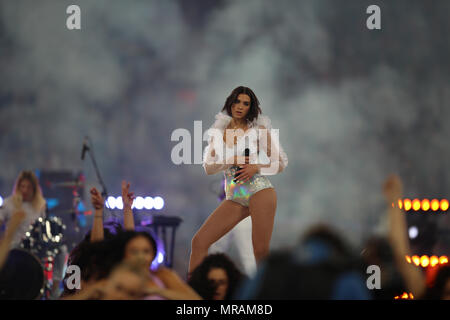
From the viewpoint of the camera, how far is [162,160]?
26.2 feet

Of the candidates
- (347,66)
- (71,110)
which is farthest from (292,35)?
(71,110)

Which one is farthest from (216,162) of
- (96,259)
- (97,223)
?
(96,259)

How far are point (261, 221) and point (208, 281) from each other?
1175mm

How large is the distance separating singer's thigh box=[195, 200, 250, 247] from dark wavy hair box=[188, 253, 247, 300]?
3.19ft

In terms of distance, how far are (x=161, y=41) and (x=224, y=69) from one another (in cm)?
99

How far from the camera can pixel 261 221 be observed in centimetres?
372

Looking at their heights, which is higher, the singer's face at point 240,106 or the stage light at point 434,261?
the singer's face at point 240,106

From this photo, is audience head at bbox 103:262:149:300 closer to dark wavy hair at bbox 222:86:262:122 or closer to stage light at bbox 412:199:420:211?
dark wavy hair at bbox 222:86:262:122

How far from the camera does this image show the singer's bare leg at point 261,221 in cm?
371

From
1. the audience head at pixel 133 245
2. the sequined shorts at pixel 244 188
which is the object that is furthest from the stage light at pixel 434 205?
the audience head at pixel 133 245

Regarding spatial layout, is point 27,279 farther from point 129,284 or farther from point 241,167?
point 129,284

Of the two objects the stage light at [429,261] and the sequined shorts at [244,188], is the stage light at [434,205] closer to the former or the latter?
the stage light at [429,261]

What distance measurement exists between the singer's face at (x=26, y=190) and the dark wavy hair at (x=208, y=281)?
3.25 meters

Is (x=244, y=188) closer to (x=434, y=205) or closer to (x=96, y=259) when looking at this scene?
(x=96, y=259)
